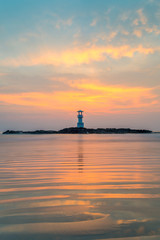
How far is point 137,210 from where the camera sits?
420cm

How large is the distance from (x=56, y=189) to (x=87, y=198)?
3.94ft

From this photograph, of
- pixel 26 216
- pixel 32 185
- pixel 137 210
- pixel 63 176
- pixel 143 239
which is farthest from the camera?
pixel 63 176

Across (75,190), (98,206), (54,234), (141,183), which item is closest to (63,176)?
(75,190)

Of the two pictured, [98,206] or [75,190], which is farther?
[75,190]

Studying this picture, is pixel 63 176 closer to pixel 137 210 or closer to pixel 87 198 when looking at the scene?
pixel 87 198

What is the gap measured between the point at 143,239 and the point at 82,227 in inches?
36.9

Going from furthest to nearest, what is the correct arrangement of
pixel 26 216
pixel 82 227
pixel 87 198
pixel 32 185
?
pixel 32 185, pixel 87 198, pixel 26 216, pixel 82 227

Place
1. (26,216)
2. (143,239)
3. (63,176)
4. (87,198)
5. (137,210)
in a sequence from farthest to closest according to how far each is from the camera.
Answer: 1. (63,176)
2. (87,198)
3. (137,210)
4. (26,216)
5. (143,239)

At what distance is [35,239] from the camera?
3.09m

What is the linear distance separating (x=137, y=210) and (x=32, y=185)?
334 cm

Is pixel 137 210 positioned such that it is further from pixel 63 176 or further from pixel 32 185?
pixel 63 176

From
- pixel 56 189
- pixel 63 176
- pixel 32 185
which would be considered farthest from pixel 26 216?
pixel 63 176

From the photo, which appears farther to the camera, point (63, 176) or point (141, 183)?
point (63, 176)

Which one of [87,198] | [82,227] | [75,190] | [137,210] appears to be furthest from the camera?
[75,190]
